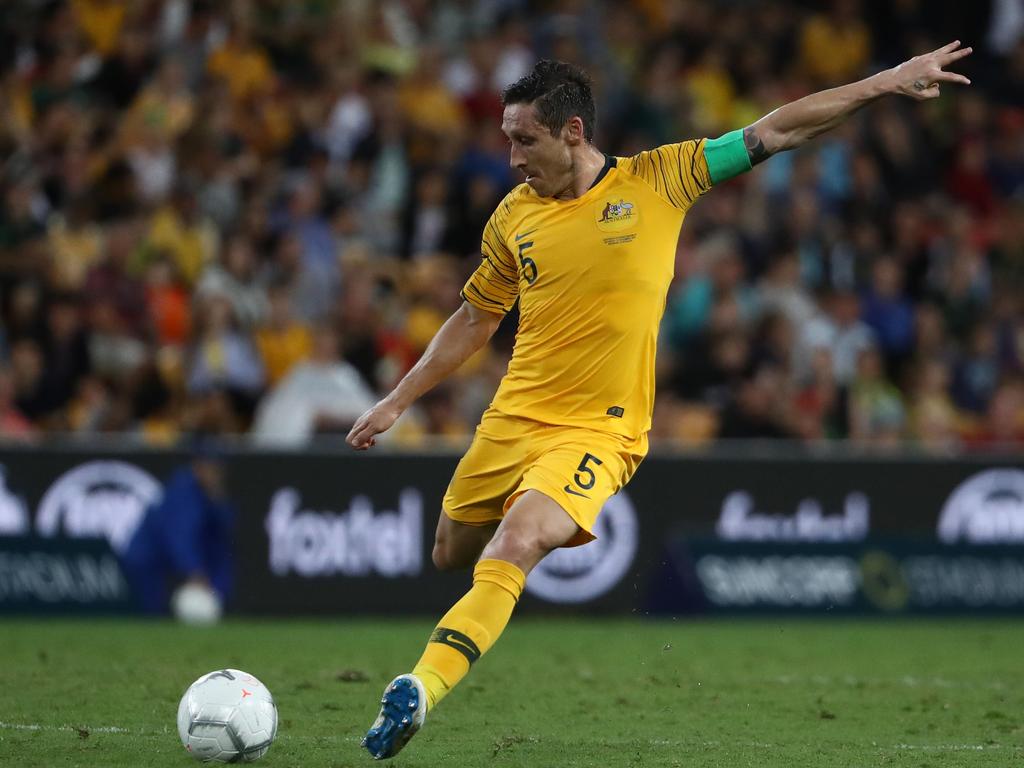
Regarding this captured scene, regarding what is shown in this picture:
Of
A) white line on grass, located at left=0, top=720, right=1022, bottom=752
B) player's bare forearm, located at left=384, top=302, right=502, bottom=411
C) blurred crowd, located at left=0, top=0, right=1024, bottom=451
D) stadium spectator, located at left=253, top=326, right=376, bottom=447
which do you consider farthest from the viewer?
blurred crowd, located at left=0, top=0, right=1024, bottom=451

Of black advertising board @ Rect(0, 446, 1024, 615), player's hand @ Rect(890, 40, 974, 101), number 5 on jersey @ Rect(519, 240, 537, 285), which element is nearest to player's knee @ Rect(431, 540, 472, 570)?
number 5 on jersey @ Rect(519, 240, 537, 285)

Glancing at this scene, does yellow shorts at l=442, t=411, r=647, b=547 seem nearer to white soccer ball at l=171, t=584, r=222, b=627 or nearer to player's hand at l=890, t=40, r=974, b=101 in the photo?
player's hand at l=890, t=40, r=974, b=101

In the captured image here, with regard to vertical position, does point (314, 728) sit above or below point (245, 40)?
below

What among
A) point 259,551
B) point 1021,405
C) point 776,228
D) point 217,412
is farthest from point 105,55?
point 1021,405

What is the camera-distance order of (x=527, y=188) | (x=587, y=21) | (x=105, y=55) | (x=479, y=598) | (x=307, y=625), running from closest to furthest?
(x=479, y=598) → (x=527, y=188) → (x=307, y=625) → (x=105, y=55) → (x=587, y=21)

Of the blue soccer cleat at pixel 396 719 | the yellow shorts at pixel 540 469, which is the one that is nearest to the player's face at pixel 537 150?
the yellow shorts at pixel 540 469

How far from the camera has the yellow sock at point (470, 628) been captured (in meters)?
6.05

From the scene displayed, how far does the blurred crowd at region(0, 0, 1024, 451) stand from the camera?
13922 mm

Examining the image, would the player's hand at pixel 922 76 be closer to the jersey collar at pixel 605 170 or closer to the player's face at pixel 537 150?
the jersey collar at pixel 605 170

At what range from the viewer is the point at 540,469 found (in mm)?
6613

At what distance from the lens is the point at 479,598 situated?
6289mm

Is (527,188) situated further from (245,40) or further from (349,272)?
(245,40)

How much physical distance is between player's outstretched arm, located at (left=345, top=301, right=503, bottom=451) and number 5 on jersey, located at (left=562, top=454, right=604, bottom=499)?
0.90 m

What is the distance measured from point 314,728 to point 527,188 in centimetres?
252
